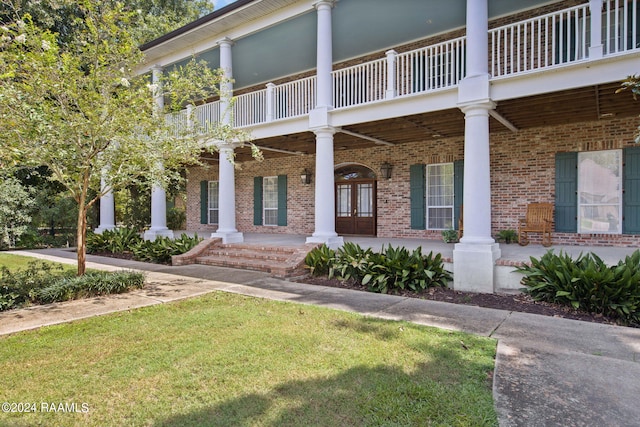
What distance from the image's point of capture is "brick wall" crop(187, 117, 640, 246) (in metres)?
8.71

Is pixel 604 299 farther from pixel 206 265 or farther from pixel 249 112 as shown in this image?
pixel 249 112

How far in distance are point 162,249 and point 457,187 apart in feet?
27.4

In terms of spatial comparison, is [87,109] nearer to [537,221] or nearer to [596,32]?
[596,32]

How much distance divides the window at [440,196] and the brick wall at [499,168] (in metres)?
0.25

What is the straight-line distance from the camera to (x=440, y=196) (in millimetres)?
10828

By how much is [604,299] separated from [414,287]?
8.76 feet

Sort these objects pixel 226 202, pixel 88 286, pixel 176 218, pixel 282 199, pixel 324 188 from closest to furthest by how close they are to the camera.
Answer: pixel 88 286 → pixel 324 188 → pixel 226 202 → pixel 282 199 → pixel 176 218

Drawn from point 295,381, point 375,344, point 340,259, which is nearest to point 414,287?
point 340,259

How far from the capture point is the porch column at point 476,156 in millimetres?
6719

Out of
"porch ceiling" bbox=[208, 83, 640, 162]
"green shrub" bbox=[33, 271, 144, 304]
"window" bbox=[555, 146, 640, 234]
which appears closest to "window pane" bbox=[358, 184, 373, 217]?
"porch ceiling" bbox=[208, 83, 640, 162]

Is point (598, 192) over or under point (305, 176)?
under

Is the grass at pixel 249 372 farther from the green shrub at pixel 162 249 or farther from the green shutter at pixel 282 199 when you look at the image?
the green shutter at pixel 282 199

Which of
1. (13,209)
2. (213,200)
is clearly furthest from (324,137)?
(13,209)

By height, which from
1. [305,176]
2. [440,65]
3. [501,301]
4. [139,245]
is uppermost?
[440,65]
